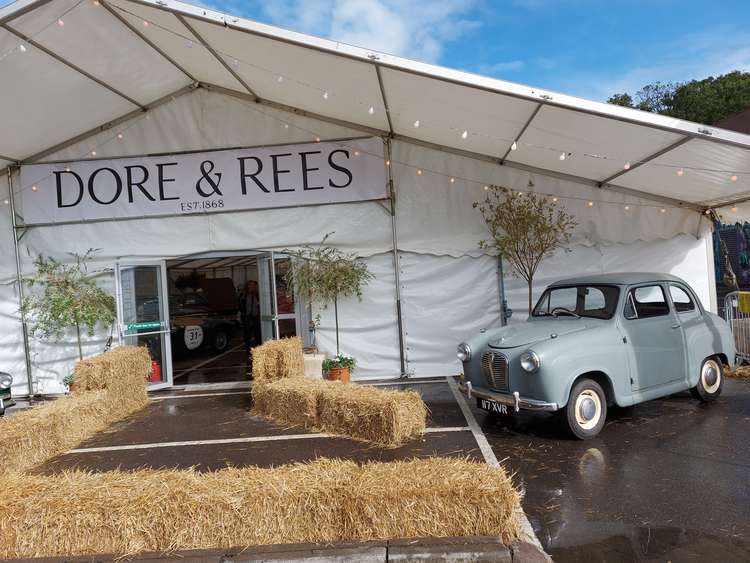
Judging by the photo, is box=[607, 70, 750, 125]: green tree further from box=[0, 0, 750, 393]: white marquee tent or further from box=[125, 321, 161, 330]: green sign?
box=[125, 321, 161, 330]: green sign

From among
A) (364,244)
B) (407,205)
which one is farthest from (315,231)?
(407,205)

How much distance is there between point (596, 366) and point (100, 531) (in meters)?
4.59

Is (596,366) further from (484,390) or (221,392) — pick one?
(221,392)

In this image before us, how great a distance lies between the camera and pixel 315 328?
983 centimetres

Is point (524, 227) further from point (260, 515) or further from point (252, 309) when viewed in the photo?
point (252, 309)

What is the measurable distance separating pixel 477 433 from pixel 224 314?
11.7m

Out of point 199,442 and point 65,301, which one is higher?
point 65,301

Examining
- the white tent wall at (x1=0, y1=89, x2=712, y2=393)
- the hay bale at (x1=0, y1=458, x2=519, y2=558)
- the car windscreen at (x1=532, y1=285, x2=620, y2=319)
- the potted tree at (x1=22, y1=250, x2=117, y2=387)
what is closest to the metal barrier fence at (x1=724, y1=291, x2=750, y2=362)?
the white tent wall at (x1=0, y1=89, x2=712, y2=393)

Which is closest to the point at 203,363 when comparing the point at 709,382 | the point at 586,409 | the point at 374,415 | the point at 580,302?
the point at 374,415

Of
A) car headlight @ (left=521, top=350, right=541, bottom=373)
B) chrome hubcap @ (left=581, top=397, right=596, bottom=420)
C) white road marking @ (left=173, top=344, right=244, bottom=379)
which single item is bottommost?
white road marking @ (left=173, top=344, right=244, bottom=379)

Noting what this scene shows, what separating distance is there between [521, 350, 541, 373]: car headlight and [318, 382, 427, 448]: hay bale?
47.3 inches

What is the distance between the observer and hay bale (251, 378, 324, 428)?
6.56m

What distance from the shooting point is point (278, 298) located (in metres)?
9.84

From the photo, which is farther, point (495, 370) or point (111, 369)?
point (111, 369)
